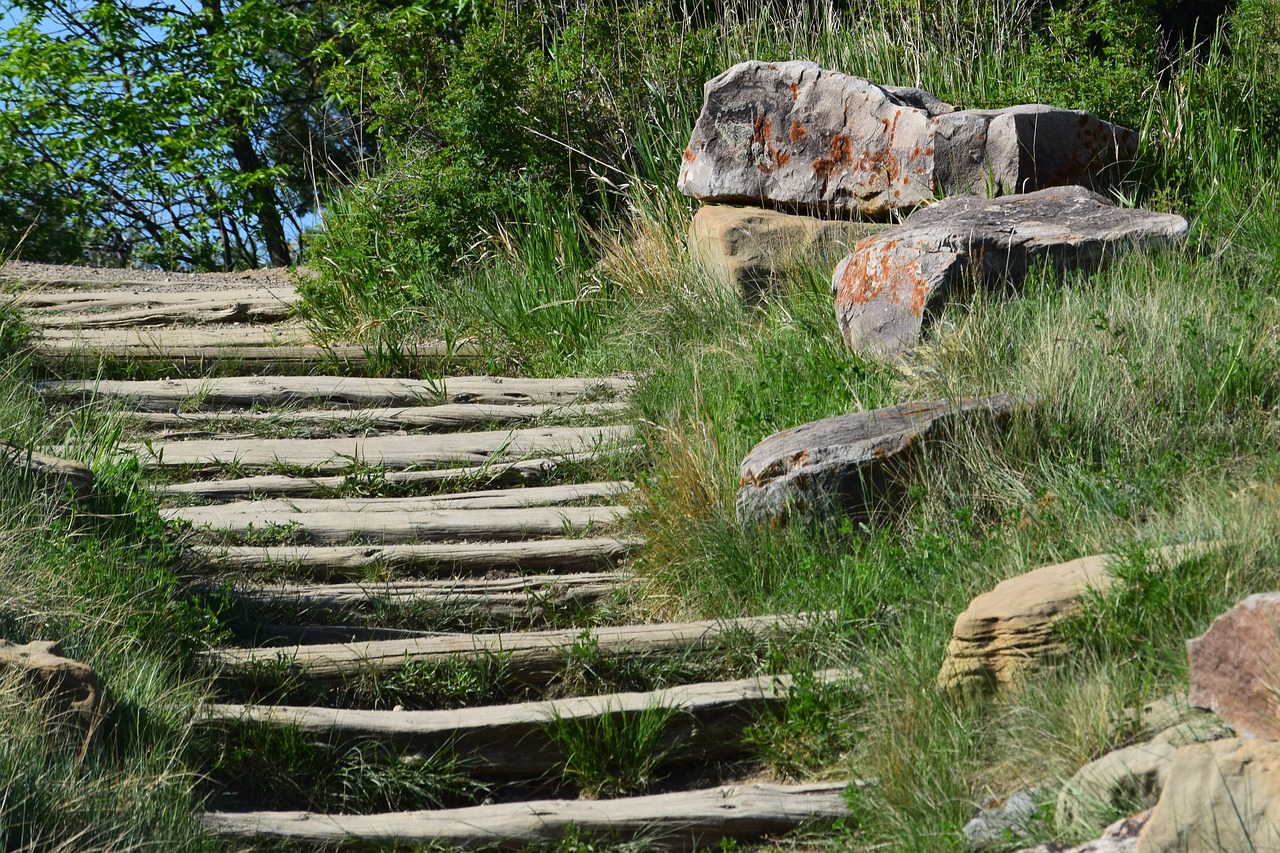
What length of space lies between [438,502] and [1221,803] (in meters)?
3.80

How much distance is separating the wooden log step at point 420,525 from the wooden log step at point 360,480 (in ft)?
1.16

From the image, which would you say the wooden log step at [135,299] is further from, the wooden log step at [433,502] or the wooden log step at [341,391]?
the wooden log step at [433,502]

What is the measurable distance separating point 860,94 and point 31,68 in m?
11.4

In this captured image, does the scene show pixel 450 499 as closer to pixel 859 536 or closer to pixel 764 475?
pixel 764 475

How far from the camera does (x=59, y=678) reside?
329cm

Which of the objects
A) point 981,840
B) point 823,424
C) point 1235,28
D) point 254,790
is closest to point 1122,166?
point 1235,28

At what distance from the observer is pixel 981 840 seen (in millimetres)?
2904

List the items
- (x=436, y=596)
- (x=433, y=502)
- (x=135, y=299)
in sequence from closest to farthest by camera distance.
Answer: (x=436, y=596) < (x=433, y=502) < (x=135, y=299)

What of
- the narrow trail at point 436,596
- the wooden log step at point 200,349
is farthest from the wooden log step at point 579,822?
the wooden log step at point 200,349

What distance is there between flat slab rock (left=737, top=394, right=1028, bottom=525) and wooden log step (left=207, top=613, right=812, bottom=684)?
0.45m

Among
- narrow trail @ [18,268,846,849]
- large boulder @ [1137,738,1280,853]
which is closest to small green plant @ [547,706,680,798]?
narrow trail @ [18,268,846,849]

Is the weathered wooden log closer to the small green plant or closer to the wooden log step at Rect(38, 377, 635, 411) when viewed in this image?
the wooden log step at Rect(38, 377, 635, 411)

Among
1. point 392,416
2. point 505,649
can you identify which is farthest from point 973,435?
point 392,416

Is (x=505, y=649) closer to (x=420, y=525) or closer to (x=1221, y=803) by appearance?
(x=420, y=525)
